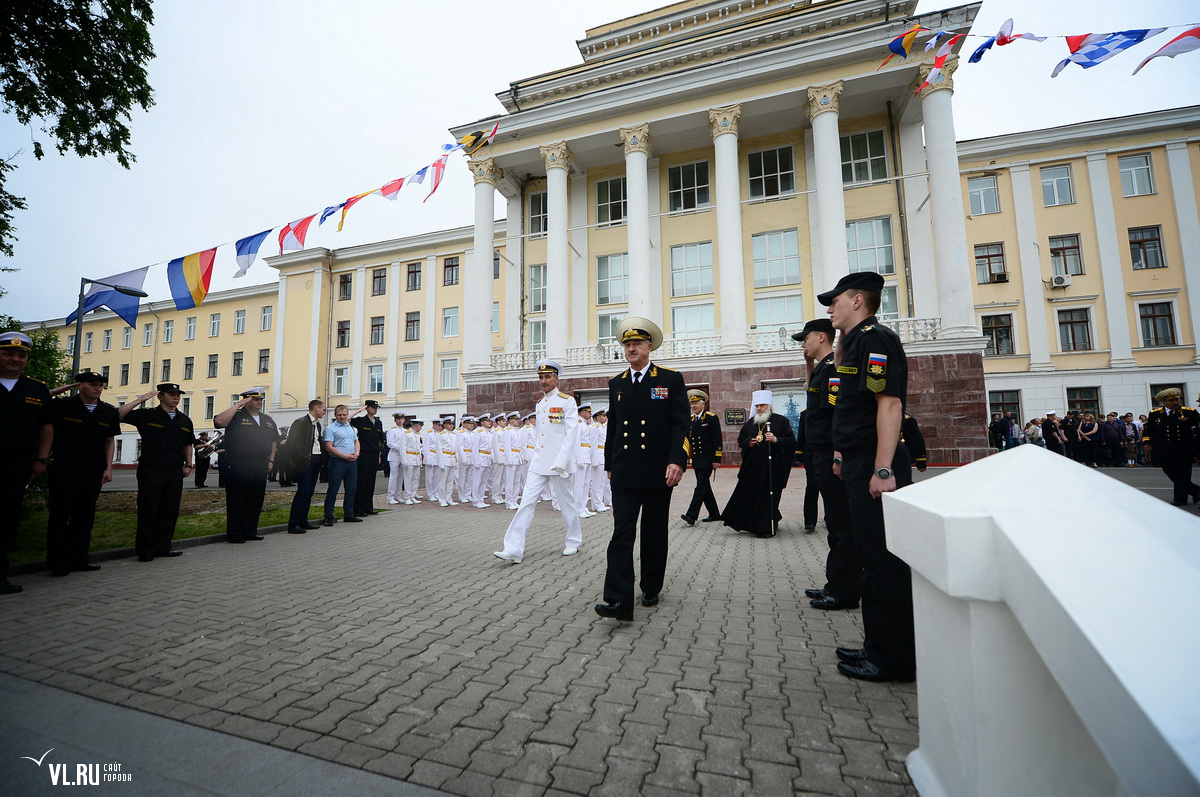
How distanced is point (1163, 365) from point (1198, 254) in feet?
18.7

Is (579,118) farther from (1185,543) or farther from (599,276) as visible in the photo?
(1185,543)

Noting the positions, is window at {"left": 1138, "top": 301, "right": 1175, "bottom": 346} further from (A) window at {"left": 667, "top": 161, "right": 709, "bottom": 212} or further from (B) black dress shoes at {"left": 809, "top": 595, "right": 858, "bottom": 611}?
(B) black dress shoes at {"left": 809, "top": 595, "right": 858, "bottom": 611}

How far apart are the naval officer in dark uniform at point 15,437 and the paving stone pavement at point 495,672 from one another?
623 millimetres

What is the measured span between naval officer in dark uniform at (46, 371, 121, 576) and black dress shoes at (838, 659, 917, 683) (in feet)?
23.3

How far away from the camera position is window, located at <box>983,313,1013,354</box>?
1077 inches

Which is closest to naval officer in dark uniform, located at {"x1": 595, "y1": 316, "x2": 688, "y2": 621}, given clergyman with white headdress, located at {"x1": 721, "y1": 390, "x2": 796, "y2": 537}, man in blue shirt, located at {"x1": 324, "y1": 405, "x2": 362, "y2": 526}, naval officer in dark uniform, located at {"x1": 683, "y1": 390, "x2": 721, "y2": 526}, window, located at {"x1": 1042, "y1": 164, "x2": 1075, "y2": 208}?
clergyman with white headdress, located at {"x1": 721, "y1": 390, "x2": 796, "y2": 537}

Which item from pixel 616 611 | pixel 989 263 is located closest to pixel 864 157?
pixel 989 263

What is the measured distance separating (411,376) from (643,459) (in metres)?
36.9

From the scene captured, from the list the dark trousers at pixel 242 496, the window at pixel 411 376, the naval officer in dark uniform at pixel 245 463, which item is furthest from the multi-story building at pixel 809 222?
the dark trousers at pixel 242 496

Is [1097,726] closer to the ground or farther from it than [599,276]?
closer to the ground

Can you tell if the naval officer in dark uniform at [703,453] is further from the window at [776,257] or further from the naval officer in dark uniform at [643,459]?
the window at [776,257]

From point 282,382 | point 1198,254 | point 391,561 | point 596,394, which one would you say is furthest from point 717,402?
point 282,382

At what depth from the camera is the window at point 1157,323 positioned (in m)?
25.6

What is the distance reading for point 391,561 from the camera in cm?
622
